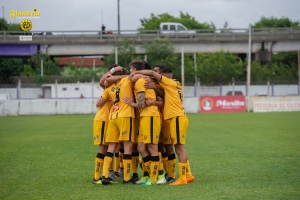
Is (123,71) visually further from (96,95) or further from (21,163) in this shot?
(96,95)

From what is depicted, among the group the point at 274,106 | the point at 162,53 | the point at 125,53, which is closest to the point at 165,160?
the point at 274,106

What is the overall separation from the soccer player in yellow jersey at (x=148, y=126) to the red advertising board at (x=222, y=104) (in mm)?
32229

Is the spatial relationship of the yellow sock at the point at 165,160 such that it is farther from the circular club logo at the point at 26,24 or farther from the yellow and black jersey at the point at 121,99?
the circular club logo at the point at 26,24

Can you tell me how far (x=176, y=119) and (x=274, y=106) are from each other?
3346 cm

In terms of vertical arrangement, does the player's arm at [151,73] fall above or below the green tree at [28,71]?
below

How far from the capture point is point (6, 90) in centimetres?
4728

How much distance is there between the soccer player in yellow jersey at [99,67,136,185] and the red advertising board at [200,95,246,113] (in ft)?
106

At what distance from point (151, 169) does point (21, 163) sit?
4.53 meters

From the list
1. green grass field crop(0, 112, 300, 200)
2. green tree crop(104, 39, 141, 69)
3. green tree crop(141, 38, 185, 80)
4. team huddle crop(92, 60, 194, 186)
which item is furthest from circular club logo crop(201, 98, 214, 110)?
team huddle crop(92, 60, 194, 186)

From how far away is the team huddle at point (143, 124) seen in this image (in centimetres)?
1053

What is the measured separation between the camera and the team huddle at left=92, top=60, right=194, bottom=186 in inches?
415

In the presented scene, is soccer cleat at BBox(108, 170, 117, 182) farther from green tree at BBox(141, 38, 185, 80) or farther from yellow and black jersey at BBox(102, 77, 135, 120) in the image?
green tree at BBox(141, 38, 185, 80)

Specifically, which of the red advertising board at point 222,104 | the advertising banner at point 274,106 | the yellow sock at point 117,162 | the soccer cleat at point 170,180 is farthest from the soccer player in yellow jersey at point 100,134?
the advertising banner at point 274,106

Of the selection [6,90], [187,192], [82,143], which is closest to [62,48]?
[6,90]
